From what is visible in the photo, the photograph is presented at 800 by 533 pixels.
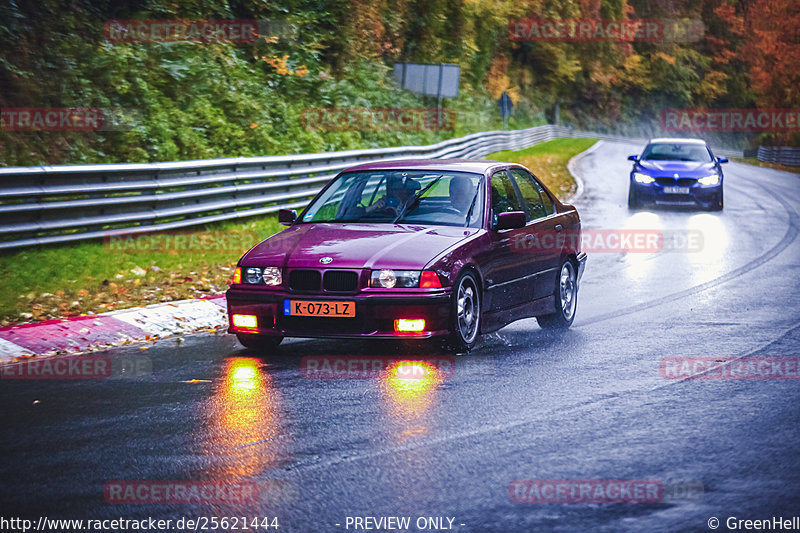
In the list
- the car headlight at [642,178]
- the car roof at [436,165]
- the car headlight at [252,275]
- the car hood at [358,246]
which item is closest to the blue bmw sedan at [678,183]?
the car headlight at [642,178]

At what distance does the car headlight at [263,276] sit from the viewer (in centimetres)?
834

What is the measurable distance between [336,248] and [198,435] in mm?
2740

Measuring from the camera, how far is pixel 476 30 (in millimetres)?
51062

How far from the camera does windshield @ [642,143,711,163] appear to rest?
973 inches

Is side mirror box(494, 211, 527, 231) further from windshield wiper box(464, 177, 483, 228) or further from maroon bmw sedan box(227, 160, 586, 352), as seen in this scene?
windshield wiper box(464, 177, 483, 228)

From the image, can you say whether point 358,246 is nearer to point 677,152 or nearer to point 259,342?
point 259,342

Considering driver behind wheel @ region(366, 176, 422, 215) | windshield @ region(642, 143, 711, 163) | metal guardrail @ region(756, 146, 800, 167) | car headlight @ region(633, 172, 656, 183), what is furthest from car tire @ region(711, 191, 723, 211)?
metal guardrail @ region(756, 146, 800, 167)

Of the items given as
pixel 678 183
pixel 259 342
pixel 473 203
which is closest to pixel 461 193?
pixel 473 203

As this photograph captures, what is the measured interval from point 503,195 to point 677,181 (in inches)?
593

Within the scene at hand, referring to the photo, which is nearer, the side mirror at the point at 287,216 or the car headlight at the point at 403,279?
the car headlight at the point at 403,279

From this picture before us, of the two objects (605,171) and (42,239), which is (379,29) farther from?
(42,239)

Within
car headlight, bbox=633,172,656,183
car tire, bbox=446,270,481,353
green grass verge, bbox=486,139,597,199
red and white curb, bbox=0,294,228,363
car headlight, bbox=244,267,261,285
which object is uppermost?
car headlight, bbox=244,267,261,285

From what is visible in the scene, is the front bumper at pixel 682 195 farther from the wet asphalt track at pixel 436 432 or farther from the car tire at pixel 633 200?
the wet asphalt track at pixel 436 432

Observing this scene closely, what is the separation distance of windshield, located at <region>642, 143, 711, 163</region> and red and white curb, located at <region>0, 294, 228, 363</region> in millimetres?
16248
